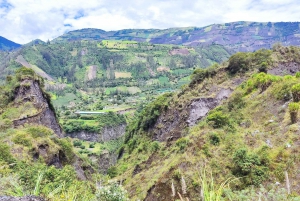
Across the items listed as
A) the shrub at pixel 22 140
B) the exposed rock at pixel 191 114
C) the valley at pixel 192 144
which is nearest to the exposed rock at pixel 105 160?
the valley at pixel 192 144

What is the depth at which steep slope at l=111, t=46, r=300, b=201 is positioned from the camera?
1666 cm

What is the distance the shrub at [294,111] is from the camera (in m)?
20.1

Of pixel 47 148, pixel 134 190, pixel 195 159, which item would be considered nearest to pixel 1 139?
pixel 47 148

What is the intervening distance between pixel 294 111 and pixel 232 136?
4708 millimetres

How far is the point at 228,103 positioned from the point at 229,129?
36.2 feet

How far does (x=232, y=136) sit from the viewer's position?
21.9 metres

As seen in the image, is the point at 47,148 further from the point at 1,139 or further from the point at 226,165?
the point at 226,165

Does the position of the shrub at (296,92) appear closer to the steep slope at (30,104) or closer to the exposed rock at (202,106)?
the exposed rock at (202,106)

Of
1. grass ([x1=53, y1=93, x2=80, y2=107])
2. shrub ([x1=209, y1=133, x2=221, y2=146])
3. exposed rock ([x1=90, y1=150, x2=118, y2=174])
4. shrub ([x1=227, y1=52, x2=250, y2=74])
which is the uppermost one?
shrub ([x1=227, y1=52, x2=250, y2=74])

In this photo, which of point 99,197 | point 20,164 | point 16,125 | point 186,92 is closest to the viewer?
point 99,197

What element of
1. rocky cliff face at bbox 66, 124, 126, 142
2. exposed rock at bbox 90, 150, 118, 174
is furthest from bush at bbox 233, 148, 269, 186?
rocky cliff face at bbox 66, 124, 126, 142

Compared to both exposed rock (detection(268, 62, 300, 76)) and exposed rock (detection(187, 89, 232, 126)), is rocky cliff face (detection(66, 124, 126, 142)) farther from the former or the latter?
exposed rock (detection(268, 62, 300, 76))

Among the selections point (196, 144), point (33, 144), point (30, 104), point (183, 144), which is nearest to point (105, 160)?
point (30, 104)

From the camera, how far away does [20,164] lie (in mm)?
24078
